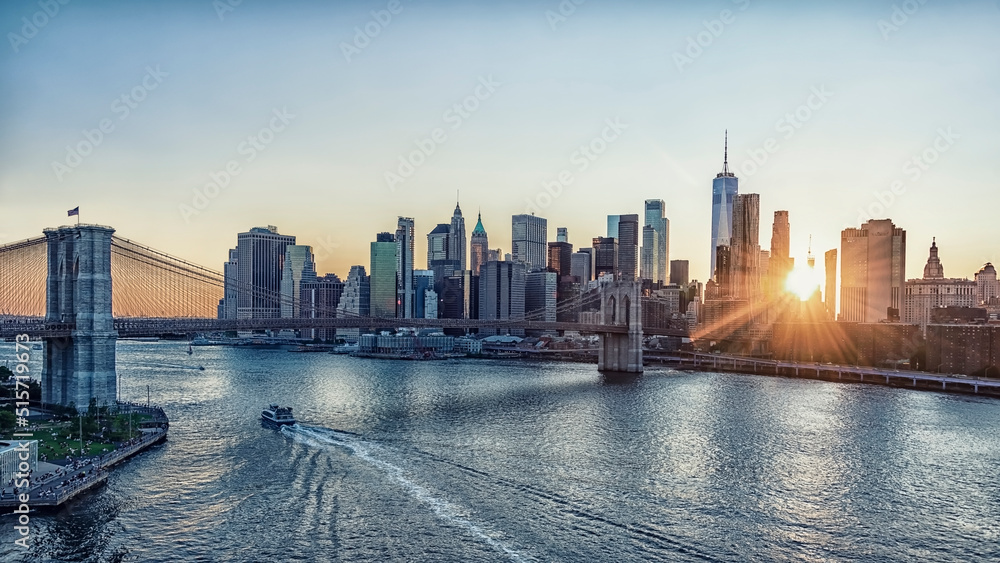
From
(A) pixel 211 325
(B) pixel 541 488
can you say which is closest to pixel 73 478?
(B) pixel 541 488

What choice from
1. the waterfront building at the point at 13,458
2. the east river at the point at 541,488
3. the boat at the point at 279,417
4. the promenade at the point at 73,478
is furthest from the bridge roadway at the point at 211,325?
the waterfront building at the point at 13,458

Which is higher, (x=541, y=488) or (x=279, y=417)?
(x=279, y=417)

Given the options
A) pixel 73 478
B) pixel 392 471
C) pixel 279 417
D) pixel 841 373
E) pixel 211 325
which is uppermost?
pixel 211 325

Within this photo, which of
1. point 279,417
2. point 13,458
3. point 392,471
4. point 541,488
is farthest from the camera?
point 279,417

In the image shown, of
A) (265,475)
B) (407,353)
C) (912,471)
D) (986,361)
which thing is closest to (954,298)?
(986,361)

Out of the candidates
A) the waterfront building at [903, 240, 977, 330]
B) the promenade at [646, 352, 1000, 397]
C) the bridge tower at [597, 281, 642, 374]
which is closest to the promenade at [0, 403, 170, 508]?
the bridge tower at [597, 281, 642, 374]

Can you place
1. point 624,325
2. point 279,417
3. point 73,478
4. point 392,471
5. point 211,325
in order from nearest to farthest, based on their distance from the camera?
point 73,478
point 392,471
point 279,417
point 211,325
point 624,325

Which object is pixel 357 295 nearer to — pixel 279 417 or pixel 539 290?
pixel 539 290
